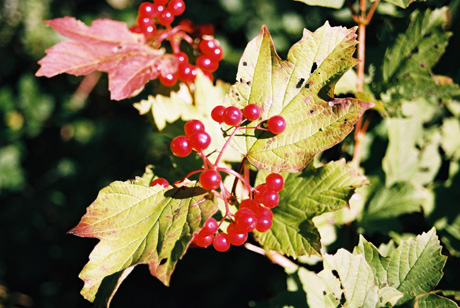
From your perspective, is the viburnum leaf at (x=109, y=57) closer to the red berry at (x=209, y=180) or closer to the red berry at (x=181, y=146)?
the red berry at (x=181, y=146)

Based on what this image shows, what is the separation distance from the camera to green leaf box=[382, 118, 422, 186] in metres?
1.29

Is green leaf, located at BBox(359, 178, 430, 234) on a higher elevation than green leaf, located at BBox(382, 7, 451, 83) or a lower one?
lower

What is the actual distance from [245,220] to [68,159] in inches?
81.1

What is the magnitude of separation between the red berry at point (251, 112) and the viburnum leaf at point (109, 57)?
1.08 ft

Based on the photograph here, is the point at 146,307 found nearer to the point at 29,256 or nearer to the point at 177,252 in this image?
the point at 29,256

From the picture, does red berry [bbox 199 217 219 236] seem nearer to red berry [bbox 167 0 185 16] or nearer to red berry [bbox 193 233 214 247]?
red berry [bbox 193 233 214 247]

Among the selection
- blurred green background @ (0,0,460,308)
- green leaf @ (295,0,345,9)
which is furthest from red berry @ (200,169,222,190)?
blurred green background @ (0,0,460,308)

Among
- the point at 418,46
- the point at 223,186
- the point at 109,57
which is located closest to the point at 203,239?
the point at 223,186

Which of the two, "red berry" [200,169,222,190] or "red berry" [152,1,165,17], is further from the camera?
"red berry" [152,1,165,17]

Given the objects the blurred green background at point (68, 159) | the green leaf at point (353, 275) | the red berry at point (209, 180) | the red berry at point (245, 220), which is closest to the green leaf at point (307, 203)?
the green leaf at point (353, 275)

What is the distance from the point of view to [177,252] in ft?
2.58

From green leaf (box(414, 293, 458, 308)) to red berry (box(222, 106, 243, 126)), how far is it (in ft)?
2.02

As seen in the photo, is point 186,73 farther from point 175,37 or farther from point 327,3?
point 327,3

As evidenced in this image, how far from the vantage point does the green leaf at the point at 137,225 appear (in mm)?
825
